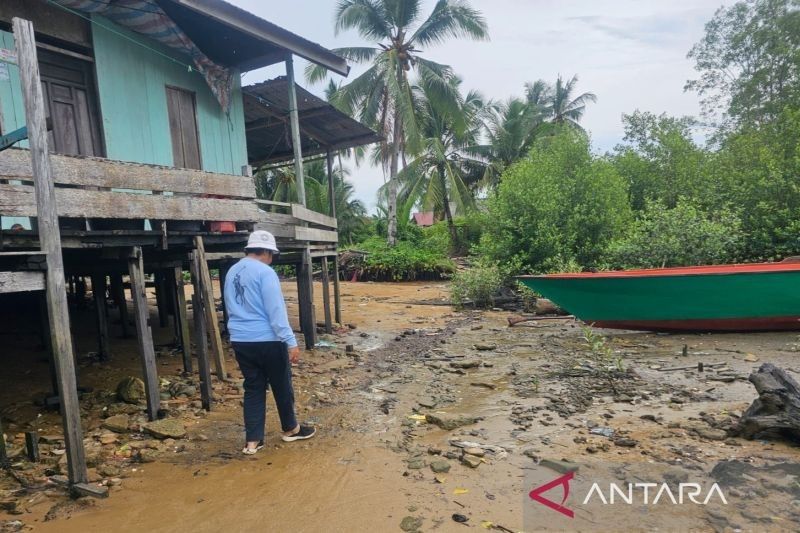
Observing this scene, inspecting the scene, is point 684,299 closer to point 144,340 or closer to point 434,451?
point 434,451

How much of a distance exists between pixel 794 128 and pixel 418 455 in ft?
54.0

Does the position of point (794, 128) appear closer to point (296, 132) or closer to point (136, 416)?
point (296, 132)

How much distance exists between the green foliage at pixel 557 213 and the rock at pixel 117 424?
11.6m

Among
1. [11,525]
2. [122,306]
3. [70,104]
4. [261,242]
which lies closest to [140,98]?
[70,104]

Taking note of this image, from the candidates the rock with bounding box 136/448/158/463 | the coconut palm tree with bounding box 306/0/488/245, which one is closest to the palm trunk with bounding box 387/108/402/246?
the coconut palm tree with bounding box 306/0/488/245

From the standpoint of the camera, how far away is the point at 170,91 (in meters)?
7.42

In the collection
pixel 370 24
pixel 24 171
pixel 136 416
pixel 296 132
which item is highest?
pixel 370 24

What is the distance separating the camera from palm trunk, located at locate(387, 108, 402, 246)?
21.4 metres

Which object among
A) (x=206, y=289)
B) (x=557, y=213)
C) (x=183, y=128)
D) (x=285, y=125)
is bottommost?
(x=206, y=289)

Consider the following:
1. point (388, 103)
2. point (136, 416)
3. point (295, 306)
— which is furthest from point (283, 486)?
point (388, 103)

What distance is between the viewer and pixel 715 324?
8.52 metres

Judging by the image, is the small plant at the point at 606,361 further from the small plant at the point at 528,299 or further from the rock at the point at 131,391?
the small plant at the point at 528,299

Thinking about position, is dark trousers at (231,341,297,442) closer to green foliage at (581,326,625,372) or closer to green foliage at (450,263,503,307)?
green foliage at (581,326,625,372)

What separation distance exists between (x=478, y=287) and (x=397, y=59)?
1170 cm
